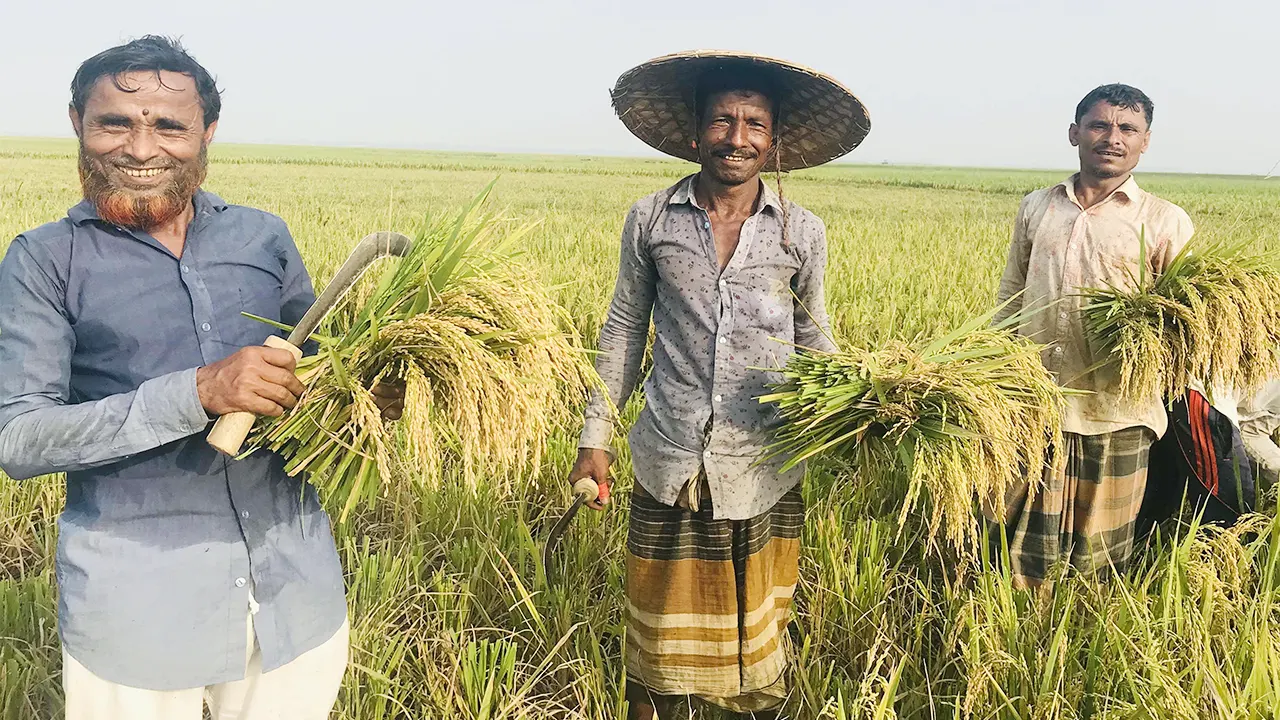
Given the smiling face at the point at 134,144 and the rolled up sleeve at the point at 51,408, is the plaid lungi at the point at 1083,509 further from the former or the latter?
the smiling face at the point at 134,144

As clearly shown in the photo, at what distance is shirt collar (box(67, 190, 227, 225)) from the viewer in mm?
1237

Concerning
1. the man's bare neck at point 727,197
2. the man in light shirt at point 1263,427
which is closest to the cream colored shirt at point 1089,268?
the man in light shirt at point 1263,427

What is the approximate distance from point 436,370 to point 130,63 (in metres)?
0.71

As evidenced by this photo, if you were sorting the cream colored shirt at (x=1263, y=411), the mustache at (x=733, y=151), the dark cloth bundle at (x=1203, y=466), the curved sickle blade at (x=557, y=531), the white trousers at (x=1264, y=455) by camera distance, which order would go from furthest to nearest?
the cream colored shirt at (x=1263, y=411) < the white trousers at (x=1264, y=455) < the dark cloth bundle at (x=1203, y=466) < the curved sickle blade at (x=557, y=531) < the mustache at (x=733, y=151)

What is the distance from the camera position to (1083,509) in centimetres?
230

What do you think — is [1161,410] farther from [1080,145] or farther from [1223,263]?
[1080,145]

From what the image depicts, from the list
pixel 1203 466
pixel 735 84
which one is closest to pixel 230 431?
pixel 735 84

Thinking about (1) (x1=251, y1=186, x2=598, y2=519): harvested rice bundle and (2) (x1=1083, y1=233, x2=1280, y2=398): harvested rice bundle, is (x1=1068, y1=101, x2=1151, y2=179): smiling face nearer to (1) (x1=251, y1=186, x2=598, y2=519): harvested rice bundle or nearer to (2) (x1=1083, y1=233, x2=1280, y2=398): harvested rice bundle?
(2) (x1=1083, y1=233, x2=1280, y2=398): harvested rice bundle

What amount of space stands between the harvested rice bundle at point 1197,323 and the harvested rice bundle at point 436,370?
151 centimetres

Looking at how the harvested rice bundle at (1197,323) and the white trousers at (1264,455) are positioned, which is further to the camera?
the white trousers at (1264,455)

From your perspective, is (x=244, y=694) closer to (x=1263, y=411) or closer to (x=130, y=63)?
(x=130, y=63)

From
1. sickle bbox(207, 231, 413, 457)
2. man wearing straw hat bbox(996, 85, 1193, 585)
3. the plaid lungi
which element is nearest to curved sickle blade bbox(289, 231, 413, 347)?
sickle bbox(207, 231, 413, 457)

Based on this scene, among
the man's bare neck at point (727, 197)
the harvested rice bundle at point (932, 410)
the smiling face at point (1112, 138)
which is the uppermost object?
the smiling face at point (1112, 138)

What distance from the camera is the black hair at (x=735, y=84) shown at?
5.71ft
